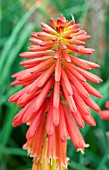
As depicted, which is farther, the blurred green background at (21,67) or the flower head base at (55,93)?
the blurred green background at (21,67)

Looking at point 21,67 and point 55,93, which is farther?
point 21,67

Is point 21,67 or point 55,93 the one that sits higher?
point 55,93

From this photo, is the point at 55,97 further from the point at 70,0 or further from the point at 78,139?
the point at 70,0

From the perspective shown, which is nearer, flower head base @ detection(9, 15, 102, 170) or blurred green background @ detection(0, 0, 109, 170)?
flower head base @ detection(9, 15, 102, 170)
